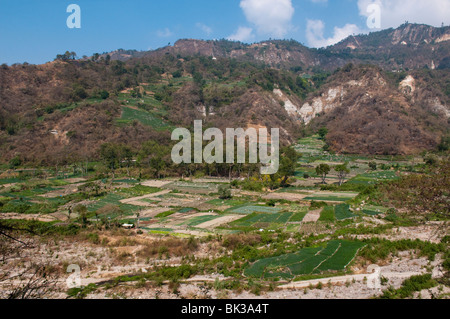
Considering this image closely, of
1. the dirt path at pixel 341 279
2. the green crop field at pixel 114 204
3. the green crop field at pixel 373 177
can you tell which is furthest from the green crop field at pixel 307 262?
the green crop field at pixel 373 177

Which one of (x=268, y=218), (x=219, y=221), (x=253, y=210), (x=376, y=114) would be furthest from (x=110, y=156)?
(x=376, y=114)

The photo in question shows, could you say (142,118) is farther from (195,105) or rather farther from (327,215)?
(327,215)

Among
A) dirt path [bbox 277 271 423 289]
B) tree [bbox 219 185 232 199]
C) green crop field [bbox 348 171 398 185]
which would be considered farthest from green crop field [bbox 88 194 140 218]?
green crop field [bbox 348 171 398 185]

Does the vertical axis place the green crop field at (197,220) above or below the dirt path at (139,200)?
below

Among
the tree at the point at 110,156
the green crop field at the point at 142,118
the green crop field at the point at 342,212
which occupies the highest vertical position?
the green crop field at the point at 142,118

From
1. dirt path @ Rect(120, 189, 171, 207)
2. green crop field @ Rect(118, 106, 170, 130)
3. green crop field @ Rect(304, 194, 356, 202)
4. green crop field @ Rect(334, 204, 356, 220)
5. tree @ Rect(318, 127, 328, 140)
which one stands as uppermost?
green crop field @ Rect(118, 106, 170, 130)

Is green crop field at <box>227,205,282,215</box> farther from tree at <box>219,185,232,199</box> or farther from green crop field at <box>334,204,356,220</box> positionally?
green crop field at <box>334,204,356,220</box>

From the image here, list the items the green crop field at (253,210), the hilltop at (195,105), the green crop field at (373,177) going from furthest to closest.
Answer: the hilltop at (195,105)
the green crop field at (373,177)
the green crop field at (253,210)

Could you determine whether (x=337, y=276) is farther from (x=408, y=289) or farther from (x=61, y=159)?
(x=61, y=159)

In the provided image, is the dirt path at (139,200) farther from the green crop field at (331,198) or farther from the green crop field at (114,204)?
the green crop field at (331,198)
